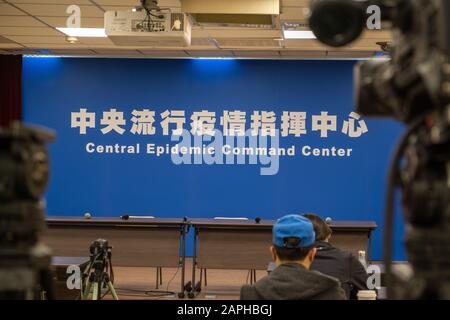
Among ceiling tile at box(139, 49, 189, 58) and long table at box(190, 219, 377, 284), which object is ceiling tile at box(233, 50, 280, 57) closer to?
ceiling tile at box(139, 49, 189, 58)

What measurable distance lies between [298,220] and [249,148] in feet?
20.9

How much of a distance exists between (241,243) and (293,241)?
4.30 metres

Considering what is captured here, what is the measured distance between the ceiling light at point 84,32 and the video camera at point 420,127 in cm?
635

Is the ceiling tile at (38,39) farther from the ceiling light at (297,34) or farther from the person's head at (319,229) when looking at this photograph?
the person's head at (319,229)

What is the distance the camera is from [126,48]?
8125 mm

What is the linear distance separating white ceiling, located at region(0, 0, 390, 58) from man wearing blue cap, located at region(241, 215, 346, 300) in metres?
3.65

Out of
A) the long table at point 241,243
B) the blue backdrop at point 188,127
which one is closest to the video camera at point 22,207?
the long table at point 241,243

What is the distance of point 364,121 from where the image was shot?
858 cm

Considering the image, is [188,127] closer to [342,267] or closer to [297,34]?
[297,34]

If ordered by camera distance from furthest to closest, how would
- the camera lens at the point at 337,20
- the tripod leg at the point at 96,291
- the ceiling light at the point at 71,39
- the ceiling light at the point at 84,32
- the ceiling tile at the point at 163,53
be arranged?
1. the ceiling tile at the point at 163,53
2. the ceiling light at the point at 71,39
3. the ceiling light at the point at 84,32
4. the tripod leg at the point at 96,291
5. the camera lens at the point at 337,20

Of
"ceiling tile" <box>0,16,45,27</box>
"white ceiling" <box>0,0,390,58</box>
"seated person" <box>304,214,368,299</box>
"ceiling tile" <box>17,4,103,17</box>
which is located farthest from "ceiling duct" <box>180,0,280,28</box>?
"seated person" <box>304,214,368,299</box>

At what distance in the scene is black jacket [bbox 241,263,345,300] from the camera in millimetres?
2211

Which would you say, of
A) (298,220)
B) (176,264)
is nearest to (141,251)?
(176,264)

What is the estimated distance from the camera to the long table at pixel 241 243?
257 inches
